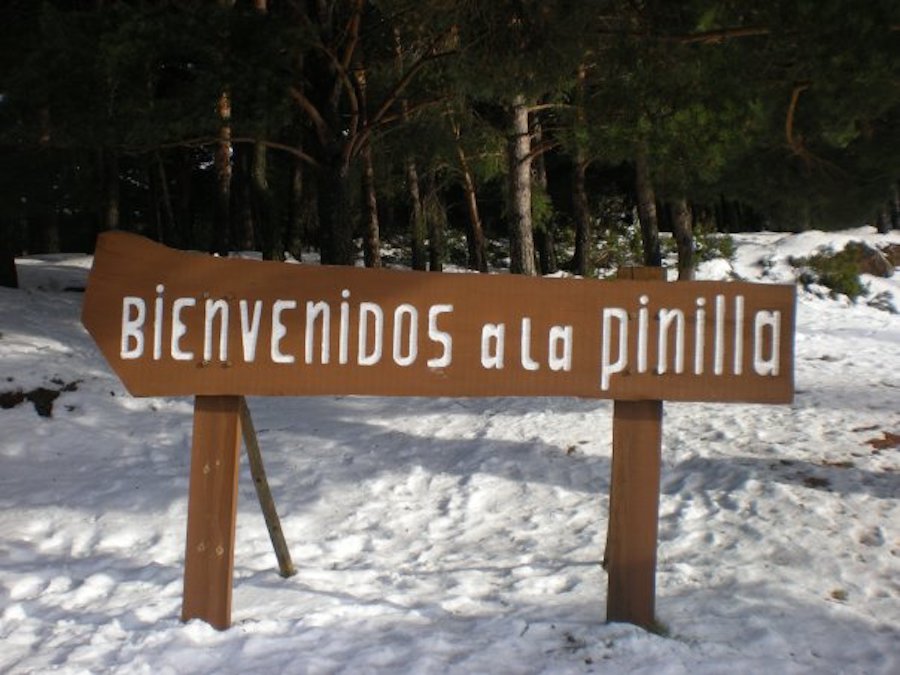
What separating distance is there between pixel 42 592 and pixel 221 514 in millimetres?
1473

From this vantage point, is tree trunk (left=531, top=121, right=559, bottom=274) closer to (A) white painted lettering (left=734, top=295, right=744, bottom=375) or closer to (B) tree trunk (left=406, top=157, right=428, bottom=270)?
(B) tree trunk (left=406, top=157, right=428, bottom=270)

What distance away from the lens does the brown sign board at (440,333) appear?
123 inches

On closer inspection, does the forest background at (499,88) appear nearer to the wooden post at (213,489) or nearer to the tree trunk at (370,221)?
the tree trunk at (370,221)

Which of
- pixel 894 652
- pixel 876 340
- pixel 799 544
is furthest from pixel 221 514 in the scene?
pixel 876 340

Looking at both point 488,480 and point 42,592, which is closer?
point 42,592

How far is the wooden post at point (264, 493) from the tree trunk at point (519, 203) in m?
6.98

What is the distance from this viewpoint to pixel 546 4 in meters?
5.64

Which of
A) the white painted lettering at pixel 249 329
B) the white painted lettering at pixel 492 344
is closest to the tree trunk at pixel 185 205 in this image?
the white painted lettering at pixel 249 329

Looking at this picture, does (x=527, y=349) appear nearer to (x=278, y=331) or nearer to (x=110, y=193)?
(x=278, y=331)

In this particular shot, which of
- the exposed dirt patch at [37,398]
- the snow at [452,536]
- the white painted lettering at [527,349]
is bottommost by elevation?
the snow at [452,536]

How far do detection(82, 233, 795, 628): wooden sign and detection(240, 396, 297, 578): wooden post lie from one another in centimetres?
72

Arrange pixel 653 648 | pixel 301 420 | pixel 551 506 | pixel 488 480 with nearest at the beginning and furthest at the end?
pixel 653 648
pixel 551 506
pixel 488 480
pixel 301 420

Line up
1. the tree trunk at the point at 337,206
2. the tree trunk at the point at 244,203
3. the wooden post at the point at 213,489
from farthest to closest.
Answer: the tree trunk at the point at 244,203 → the tree trunk at the point at 337,206 → the wooden post at the point at 213,489

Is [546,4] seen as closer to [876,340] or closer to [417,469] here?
[417,469]
